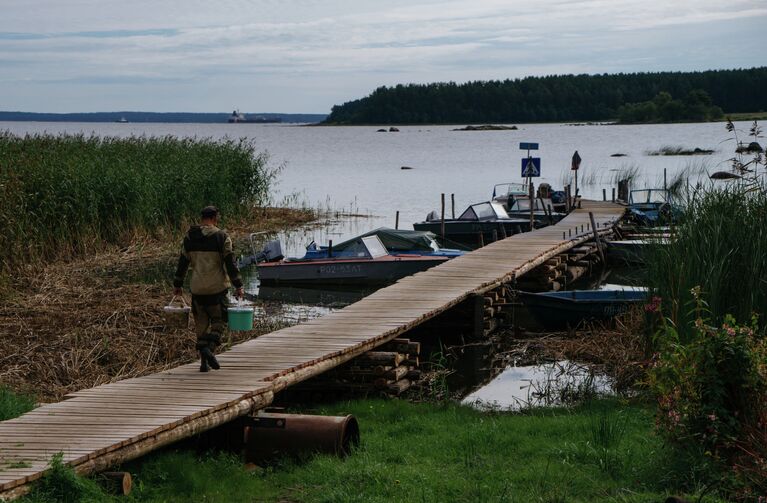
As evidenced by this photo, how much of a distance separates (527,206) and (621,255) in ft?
27.8

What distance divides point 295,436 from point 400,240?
15.6m

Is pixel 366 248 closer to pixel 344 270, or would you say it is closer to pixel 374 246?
pixel 374 246

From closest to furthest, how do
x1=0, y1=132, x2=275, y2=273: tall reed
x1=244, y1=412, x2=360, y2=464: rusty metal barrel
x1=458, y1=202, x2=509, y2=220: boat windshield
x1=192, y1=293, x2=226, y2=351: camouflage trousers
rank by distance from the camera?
x1=244, y1=412, x2=360, y2=464: rusty metal barrel
x1=192, y1=293, x2=226, y2=351: camouflage trousers
x1=0, y1=132, x2=275, y2=273: tall reed
x1=458, y1=202, x2=509, y2=220: boat windshield

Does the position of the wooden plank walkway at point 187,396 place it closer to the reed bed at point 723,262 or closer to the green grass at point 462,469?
the green grass at point 462,469

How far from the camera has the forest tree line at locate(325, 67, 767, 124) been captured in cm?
17288

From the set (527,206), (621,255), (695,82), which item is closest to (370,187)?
(527,206)

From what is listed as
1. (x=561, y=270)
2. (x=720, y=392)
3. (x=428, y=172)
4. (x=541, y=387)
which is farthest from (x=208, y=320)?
(x=428, y=172)

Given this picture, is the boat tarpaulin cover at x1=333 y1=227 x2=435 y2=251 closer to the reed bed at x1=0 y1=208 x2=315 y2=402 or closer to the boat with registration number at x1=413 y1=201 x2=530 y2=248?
the reed bed at x1=0 y1=208 x2=315 y2=402

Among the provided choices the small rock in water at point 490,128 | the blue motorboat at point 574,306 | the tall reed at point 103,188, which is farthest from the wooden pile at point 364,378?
the small rock in water at point 490,128

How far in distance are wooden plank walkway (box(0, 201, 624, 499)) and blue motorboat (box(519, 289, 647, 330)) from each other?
1430mm

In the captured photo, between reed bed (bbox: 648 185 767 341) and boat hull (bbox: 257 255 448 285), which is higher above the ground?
reed bed (bbox: 648 185 767 341)

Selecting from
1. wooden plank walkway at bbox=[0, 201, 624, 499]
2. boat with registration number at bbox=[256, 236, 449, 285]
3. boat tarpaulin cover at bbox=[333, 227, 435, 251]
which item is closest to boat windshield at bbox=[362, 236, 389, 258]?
boat with registration number at bbox=[256, 236, 449, 285]

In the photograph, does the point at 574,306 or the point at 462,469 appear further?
the point at 574,306

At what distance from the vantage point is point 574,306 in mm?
17578
